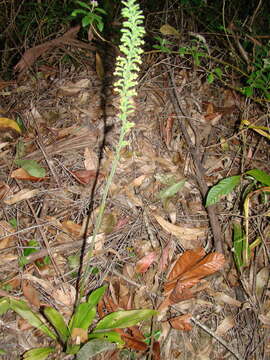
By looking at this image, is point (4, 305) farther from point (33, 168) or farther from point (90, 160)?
point (90, 160)

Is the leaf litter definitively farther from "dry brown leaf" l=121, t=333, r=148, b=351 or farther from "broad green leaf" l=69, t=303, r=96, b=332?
"broad green leaf" l=69, t=303, r=96, b=332

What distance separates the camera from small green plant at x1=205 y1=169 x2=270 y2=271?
2.60 metres

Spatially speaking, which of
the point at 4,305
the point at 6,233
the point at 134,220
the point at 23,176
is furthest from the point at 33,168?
the point at 4,305

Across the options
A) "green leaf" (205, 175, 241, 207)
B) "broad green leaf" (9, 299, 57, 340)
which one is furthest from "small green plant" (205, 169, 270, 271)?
"broad green leaf" (9, 299, 57, 340)

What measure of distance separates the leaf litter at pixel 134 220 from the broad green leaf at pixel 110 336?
0.35 feet

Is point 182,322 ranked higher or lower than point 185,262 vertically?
lower

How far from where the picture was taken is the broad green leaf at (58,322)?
2.16m

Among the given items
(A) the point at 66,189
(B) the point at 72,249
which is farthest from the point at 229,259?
(A) the point at 66,189

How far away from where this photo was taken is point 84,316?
7.39 feet

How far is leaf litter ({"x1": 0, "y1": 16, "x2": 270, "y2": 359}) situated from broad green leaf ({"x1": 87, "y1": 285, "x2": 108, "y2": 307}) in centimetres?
15

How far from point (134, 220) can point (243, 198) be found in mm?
1022

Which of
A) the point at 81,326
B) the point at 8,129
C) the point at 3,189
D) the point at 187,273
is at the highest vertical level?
the point at 8,129

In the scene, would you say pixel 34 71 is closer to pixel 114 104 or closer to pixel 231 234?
pixel 114 104

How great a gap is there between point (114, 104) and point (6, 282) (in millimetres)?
2187
